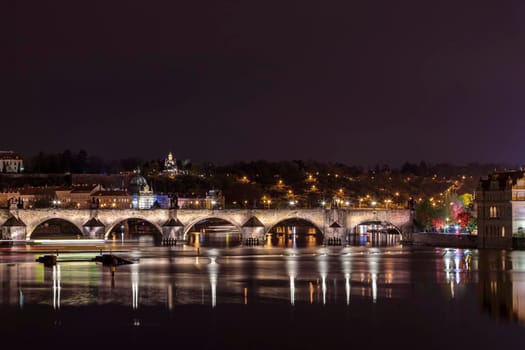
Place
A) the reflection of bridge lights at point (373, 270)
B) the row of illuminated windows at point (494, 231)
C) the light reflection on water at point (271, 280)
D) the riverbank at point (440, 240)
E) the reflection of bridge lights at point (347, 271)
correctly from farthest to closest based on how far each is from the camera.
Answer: the riverbank at point (440, 240) < the row of illuminated windows at point (494, 231) < the reflection of bridge lights at point (373, 270) < the reflection of bridge lights at point (347, 271) < the light reflection on water at point (271, 280)

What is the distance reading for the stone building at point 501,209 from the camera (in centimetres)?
8550

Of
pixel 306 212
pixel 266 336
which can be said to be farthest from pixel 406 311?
pixel 306 212

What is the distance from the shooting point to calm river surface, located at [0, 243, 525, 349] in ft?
140

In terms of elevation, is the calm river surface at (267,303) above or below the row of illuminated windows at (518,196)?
below

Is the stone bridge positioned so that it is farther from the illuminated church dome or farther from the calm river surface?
the illuminated church dome

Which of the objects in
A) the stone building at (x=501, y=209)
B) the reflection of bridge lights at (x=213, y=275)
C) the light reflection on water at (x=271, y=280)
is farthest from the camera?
the stone building at (x=501, y=209)

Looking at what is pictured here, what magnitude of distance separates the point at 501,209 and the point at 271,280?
3049cm

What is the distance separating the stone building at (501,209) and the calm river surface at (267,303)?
4.72m

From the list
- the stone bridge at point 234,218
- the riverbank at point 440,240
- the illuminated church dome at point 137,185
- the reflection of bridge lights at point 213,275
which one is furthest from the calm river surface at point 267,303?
the illuminated church dome at point 137,185

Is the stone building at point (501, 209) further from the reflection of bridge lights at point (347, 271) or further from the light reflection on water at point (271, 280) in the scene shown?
the reflection of bridge lights at point (347, 271)

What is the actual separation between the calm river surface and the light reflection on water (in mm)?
75

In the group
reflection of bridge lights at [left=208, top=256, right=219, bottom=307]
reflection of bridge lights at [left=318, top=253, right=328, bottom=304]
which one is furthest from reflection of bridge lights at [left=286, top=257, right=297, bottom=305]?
reflection of bridge lights at [left=208, top=256, right=219, bottom=307]

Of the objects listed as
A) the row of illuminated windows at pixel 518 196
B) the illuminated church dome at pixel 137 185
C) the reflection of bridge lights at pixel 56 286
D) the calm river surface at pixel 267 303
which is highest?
the illuminated church dome at pixel 137 185

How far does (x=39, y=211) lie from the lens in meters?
105
